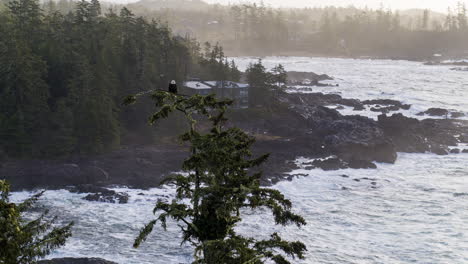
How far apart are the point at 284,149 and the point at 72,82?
2630 cm

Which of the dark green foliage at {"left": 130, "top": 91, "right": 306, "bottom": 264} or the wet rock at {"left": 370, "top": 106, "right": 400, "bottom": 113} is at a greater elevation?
the dark green foliage at {"left": 130, "top": 91, "right": 306, "bottom": 264}

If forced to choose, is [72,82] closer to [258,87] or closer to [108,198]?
[108,198]

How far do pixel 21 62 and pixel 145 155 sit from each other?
17689 mm

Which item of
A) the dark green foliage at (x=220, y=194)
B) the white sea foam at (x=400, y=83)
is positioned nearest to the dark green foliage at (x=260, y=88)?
the white sea foam at (x=400, y=83)

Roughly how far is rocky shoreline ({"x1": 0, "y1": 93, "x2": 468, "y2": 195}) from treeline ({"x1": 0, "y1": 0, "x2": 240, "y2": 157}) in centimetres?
300

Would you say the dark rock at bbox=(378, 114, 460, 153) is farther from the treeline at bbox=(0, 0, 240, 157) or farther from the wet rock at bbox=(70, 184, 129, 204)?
the wet rock at bbox=(70, 184, 129, 204)

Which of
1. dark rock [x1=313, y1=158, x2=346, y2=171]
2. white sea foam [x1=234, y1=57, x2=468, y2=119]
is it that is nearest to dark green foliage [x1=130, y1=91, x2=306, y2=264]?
dark rock [x1=313, y1=158, x2=346, y2=171]

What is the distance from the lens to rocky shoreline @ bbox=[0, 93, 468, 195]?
4738 centimetres

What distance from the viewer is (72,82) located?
60094mm

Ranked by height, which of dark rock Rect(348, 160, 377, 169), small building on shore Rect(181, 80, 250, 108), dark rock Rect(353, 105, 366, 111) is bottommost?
dark rock Rect(348, 160, 377, 169)

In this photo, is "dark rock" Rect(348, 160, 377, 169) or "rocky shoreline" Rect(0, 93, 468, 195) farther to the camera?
"dark rock" Rect(348, 160, 377, 169)

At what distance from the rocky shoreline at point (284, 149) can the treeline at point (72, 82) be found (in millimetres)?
3001

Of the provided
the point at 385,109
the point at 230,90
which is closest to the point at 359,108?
the point at 385,109

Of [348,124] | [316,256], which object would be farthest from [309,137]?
[316,256]
